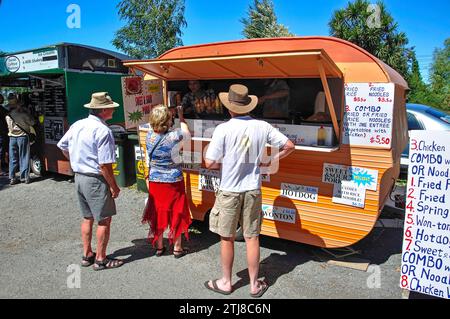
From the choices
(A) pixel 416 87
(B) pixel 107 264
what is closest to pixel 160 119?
(B) pixel 107 264

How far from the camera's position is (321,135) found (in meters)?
3.79

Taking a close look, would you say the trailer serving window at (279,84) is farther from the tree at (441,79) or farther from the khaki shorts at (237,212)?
the tree at (441,79)

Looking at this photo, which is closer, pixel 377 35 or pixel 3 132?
pixel 3 132

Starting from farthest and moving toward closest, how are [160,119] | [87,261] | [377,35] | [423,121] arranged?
[377,35] < [423,121] < [87,261] < [160,119]

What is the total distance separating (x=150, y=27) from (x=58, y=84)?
728 centimetres

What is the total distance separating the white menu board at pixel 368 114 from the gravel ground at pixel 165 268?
1.40 meters

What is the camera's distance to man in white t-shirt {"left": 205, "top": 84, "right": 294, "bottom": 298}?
3188mm

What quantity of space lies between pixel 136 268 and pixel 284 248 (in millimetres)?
1761

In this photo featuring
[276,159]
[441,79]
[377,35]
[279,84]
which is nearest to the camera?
[276,159]

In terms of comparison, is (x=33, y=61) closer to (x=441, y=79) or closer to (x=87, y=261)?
(x=87, y=261)

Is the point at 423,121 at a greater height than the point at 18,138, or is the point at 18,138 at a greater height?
the point at 423,121

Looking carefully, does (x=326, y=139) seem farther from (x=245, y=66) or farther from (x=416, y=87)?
(x=416, y=87)

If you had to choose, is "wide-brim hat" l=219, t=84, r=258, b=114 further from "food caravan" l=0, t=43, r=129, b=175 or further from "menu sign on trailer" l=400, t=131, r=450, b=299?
"food caravan" l=0, t=43, r=129, b=175

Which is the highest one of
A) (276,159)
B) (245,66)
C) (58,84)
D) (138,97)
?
(58,84)
